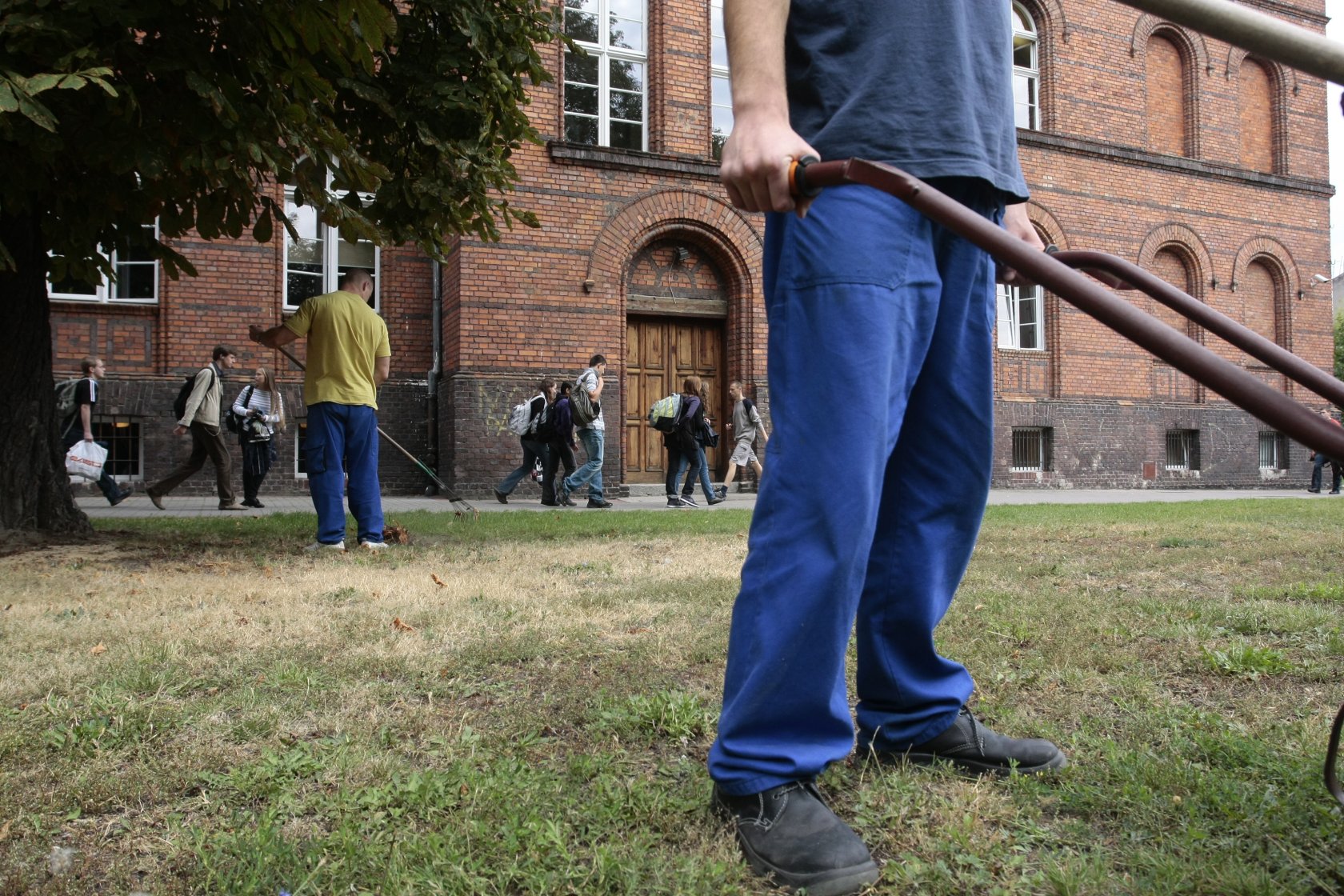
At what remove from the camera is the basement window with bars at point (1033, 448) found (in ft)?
60.5

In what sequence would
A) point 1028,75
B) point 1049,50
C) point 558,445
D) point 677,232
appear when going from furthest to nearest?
point 1028,75
point 1049,50
point 677,232
point 558,445

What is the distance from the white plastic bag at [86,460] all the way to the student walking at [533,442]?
15.3ft

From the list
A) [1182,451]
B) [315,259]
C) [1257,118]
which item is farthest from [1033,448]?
[315,259]

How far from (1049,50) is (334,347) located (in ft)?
54.6

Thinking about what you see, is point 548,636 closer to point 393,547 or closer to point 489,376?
point 393,547

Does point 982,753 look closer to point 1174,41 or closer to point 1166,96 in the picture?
point 1166,96

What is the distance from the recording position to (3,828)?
187 centimetres

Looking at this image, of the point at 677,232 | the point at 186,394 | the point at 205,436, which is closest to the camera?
the point at 205,436

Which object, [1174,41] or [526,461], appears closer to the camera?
[526,461]

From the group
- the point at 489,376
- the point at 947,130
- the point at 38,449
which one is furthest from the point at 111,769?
the point at 489,376

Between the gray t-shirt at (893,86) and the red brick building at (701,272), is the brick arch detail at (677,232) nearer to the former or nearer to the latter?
the red brick building at (701,272)

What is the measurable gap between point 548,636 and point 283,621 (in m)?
1.14

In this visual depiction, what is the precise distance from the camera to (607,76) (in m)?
15.5

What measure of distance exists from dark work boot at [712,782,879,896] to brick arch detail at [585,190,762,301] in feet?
43.9
